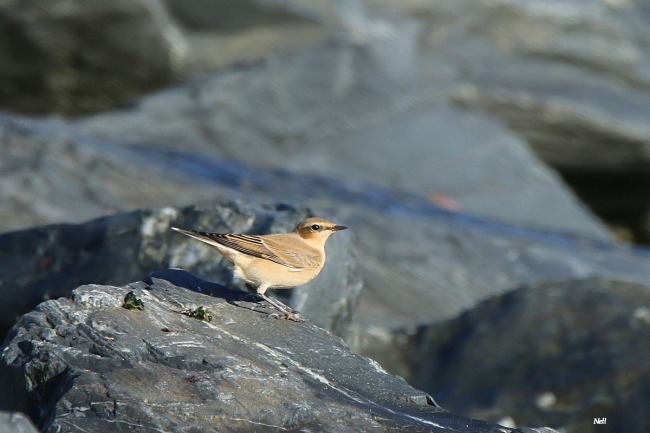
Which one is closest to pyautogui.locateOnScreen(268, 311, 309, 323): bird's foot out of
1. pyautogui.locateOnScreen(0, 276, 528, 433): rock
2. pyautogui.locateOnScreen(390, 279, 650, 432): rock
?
pyautogui.locateOnScreen(0, 276, 528, 433): rock

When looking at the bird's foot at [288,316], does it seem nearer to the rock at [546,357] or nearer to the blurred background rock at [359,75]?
the rock at [546,357]

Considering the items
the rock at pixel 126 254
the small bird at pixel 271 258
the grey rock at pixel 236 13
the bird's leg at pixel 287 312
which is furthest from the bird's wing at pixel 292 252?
the grey rock at pixel 236 13

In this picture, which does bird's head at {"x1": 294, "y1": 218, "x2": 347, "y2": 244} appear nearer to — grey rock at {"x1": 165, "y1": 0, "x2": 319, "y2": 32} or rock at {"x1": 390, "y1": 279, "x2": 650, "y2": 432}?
rock at {"x1": 390, "y1": 279, "x2": 650, "y2": 432}

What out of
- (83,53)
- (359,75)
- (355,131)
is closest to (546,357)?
(355,131)

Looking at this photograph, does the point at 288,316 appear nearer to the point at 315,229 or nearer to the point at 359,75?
the point at 315,229

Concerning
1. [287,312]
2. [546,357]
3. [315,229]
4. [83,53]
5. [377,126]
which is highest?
[377,126]

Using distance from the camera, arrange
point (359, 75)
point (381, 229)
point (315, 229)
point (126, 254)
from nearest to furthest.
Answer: point (315, 229) < point (126, 254) < point (381, 229) < point (359, 75)

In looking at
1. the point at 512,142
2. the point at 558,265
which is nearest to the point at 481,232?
the point at 558,265
